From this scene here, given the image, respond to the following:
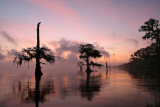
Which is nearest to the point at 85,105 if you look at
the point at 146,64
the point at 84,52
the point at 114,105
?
the point at 114,105

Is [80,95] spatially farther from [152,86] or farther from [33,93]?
[152,86]

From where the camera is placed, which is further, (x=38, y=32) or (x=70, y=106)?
(x=38, y=32)

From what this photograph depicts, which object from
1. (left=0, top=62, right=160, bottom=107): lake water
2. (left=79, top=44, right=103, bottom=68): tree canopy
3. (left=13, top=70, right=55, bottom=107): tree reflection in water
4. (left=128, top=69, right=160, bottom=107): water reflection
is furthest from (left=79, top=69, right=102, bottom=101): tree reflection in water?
(left=79, top=44, right=103, bottom=68): tree canopy

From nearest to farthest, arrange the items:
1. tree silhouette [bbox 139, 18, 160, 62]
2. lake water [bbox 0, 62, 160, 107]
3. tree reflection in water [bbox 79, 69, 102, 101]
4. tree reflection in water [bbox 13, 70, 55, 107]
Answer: lake water [bbox 0, 62, 160, 107] < tree reflection in water [bbox 13, 70, 55, 107] < tree reflection in water [bbox 79, 69, 102, 101] < tree silhouette [bbox 139, 18, 160, 62]

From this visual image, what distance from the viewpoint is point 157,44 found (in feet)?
181

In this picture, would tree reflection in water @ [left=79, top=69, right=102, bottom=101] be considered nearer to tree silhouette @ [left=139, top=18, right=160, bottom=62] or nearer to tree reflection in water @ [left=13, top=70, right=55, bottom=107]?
tree reflection in water @ [left=13, top=70, right=55, bottom=107]

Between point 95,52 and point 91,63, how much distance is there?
376cm

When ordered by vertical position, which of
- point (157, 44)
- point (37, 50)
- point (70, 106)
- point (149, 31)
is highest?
point (149, 31)

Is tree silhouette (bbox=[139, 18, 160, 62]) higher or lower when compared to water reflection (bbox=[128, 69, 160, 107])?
higher

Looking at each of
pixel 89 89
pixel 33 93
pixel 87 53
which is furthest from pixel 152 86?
pixel 87 53

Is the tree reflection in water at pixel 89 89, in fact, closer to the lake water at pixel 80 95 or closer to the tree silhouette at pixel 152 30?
the lake water at pixel 80 95

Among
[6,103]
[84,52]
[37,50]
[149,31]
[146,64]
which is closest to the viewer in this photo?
[6,103]

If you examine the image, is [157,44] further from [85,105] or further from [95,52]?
[85,105]

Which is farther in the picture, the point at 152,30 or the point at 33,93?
the point at 152,30
